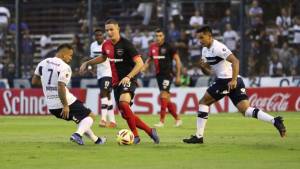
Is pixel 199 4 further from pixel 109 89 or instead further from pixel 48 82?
pixel 48 82

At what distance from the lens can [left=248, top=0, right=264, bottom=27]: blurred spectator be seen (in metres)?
33.0

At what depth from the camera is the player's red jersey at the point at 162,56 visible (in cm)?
2338

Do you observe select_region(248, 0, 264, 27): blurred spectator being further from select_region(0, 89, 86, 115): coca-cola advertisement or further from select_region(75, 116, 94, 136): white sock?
select_region(75, 116, 94, 136): white sock

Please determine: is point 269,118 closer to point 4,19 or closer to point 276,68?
point 276,68

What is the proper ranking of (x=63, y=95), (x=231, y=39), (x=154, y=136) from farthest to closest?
(x=231, y=39) → (x=154, y=136) → (x=63, y=95)

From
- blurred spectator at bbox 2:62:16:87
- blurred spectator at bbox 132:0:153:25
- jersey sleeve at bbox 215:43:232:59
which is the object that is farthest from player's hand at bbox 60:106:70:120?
blurred spectator at bbox 132:0:153:25

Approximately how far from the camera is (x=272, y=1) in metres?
33.1

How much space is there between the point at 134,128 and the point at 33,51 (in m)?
20.6

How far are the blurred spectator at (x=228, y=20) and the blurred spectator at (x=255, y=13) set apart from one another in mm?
720

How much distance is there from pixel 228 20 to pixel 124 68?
58.1 feet

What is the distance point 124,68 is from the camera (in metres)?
16.5

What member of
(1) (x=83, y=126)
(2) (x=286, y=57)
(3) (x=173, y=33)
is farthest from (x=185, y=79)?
(1) (x=83, y=126)

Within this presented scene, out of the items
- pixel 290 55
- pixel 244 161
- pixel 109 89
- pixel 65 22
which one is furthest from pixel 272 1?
pixel 244 161

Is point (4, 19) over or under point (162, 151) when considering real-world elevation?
over
